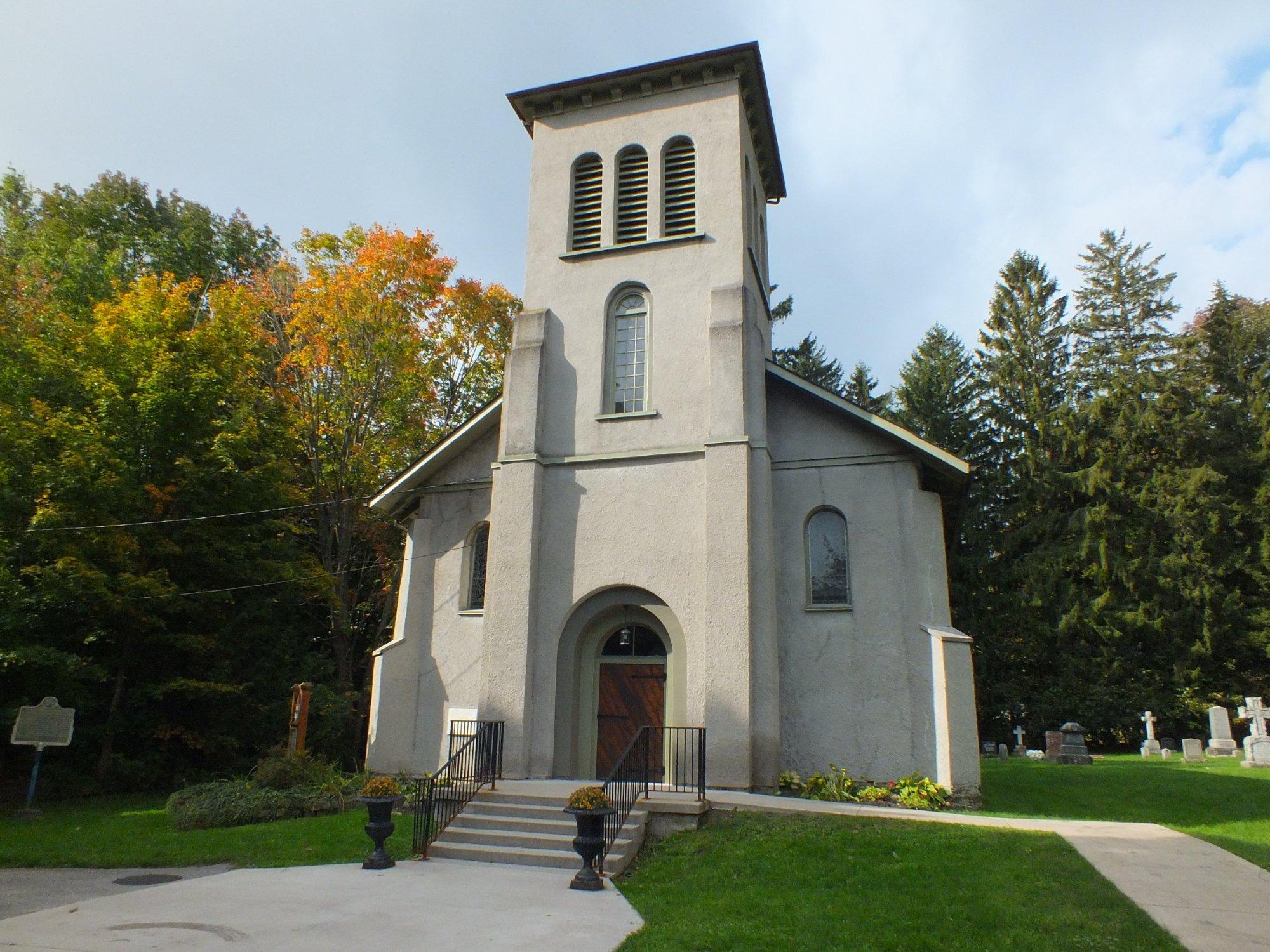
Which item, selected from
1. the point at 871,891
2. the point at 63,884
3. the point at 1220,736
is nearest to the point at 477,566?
the point at 63,884

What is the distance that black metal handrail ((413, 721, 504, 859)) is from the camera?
33.0 feet

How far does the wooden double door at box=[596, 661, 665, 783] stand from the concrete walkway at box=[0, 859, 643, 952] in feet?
14.9

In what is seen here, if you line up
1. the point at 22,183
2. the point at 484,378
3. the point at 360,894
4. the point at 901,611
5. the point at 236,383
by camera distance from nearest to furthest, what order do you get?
the point at 360,894 < the point at 901,611 < the point at 236,383 < the point at 484,378 < the point at 22,183

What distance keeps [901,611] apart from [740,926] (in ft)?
25.3

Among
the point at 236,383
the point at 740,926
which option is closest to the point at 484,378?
the point at 236,383

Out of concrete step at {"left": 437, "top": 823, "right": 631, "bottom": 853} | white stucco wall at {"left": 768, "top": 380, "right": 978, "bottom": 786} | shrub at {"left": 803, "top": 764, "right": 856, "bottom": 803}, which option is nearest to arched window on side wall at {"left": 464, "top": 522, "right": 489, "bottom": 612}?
white stucco wall at {"left": 768, "top": 380, "right": 978, "bottom": 786}

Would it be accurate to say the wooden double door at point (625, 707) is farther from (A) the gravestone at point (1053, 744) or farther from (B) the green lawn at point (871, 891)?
(A) the gravestone at point (1053, 744)

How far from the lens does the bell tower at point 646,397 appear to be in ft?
42.4

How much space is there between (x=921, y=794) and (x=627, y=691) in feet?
15.7

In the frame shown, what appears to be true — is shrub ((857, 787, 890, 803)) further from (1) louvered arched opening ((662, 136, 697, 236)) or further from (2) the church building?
(1) louvered arched opening ((662, 136, 697, 236))

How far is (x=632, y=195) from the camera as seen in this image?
53.4ft

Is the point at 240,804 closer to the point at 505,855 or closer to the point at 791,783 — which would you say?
the point at 505,855

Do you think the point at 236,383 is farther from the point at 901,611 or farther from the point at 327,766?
the point at 901,611

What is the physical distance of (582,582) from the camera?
13.9m
